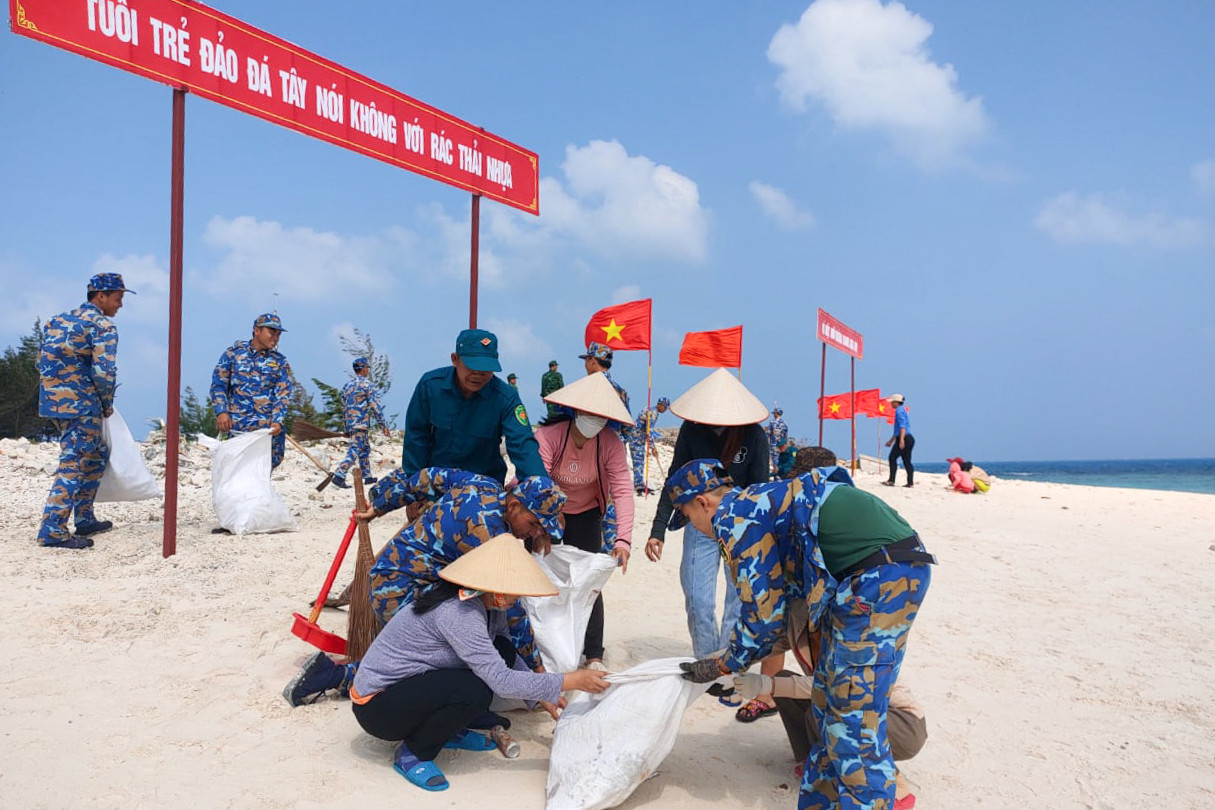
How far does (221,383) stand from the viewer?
675cm

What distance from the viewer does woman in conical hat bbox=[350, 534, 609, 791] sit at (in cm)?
280

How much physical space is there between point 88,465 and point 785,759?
18.0 ft

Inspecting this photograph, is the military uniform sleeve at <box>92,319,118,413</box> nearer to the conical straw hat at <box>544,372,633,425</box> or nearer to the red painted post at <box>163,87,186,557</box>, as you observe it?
the red painted post at <box>163,87,186,557</box>

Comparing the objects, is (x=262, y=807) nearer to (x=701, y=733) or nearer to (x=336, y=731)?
(x=336, y=731)

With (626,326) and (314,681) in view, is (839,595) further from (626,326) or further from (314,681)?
(626,326)

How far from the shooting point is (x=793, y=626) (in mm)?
2764

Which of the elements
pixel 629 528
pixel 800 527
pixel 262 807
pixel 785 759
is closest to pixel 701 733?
pixel 785 759

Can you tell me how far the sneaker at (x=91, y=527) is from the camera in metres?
6.16

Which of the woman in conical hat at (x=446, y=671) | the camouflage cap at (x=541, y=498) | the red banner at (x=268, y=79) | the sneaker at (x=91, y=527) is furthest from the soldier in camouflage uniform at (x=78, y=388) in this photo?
the camouflage cap at (x=541, y=498)

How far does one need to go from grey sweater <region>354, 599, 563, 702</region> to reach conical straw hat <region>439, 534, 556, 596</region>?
17cm

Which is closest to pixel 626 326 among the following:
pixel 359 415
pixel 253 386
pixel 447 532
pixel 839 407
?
pixel 359 415

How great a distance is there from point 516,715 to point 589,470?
120 cm

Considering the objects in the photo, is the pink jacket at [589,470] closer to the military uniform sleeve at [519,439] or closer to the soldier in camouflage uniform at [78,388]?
the military uniform sleeve at [519,439]

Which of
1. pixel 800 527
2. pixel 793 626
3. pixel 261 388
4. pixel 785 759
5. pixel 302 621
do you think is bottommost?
pixel 785 759
